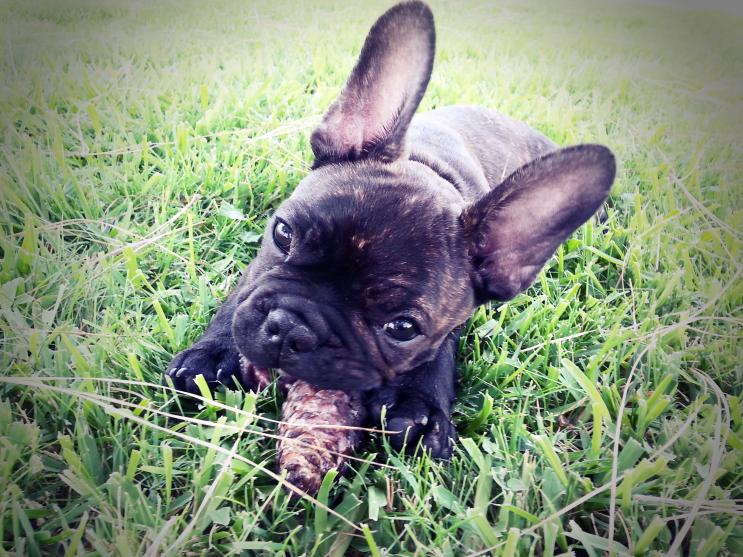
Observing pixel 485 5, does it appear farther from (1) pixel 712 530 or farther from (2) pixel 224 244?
(1) pixel 712 530

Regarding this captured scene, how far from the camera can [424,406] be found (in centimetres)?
164

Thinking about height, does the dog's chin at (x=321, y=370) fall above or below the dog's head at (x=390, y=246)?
below

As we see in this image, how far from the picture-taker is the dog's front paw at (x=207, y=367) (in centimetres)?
159

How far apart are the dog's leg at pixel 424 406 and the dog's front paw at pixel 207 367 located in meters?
0.43

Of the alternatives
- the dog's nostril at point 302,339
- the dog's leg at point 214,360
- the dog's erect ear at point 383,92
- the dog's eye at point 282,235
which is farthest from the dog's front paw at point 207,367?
the dog's erect ear at point 383,92

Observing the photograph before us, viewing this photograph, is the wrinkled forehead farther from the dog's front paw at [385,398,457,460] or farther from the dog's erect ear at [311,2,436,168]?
the dog's front paw at [385,398,457,460]

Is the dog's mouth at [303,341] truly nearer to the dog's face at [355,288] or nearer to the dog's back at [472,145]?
the dog's face at [355,288]

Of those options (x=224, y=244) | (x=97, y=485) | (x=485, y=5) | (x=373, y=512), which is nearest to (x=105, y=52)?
(x=224, y=244)

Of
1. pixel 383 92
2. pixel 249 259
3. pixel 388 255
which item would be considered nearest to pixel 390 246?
pixel 388 255

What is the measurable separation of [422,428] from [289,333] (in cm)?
48

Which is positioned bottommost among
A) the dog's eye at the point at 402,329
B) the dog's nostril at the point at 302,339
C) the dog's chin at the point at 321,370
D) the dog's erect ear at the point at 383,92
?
the dog's chin at the point at 321,370

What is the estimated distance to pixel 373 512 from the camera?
1.29 metres

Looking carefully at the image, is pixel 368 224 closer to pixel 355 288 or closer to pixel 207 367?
pixel 355 288

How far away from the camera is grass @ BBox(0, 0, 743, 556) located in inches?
49.6
